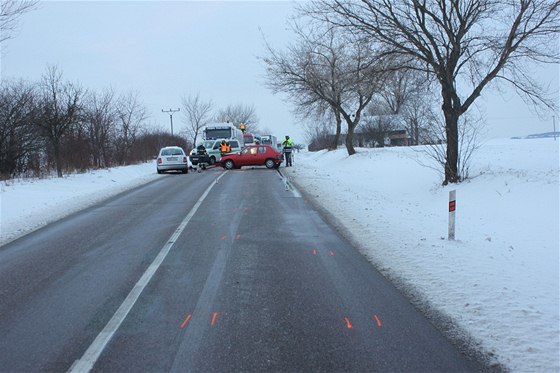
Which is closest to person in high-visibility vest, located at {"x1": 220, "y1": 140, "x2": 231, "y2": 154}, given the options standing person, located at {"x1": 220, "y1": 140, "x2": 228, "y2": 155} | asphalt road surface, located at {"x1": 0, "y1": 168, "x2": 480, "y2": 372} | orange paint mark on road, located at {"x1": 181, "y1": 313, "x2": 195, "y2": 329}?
standing person, located at {"x1": 220, "y1": 140, "x2": 228, "y2": 155}

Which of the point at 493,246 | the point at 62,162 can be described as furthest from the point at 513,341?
the point at 62,162

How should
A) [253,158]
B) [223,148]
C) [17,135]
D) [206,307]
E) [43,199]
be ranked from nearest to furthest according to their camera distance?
1. [206,307]
2. [43,199]
3. [17,135]
4. [253,158]
5. [223,148]

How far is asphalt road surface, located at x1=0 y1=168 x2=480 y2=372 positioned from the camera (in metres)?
4.02

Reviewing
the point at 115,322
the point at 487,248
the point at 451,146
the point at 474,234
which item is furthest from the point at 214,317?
the point at 451,146

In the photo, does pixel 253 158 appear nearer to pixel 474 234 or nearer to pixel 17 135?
pixel 17 135

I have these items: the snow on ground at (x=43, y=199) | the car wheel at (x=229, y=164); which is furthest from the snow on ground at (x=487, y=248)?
the car wheel at (x=229, y=164)

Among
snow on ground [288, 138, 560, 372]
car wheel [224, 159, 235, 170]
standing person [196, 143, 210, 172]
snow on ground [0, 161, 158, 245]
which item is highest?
standing person [196, 143, 210, 172]

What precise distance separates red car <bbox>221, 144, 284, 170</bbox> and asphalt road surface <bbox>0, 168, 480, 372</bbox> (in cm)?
2046

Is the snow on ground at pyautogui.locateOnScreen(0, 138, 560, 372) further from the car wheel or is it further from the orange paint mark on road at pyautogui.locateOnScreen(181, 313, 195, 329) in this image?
the car wheel

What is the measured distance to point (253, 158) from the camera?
30.1 m

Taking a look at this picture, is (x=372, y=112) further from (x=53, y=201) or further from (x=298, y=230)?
A: (x=298, y=230)

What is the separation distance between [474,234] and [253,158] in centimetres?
2151

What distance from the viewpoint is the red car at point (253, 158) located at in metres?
30.1

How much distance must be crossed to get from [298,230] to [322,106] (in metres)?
27.2
